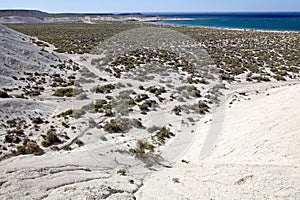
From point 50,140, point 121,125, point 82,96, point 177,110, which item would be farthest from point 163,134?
point 82,96

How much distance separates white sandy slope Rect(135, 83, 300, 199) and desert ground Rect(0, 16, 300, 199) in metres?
0.04

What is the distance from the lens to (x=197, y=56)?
42688 mm

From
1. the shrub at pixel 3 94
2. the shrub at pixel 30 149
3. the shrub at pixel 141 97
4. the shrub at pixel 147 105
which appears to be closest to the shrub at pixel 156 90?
the shrub at pixel 141 97

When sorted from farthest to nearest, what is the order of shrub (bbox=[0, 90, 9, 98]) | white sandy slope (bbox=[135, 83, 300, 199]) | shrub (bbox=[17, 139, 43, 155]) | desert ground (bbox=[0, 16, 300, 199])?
shrub (bbox=[0, 90, 9, 98]) < shrub (bbox=[17, 139, 43, 155]) < desert ground (bbox=[0, 16, 300, 199]) < white sandy slope (bbox=[135, 83, 300, 199])

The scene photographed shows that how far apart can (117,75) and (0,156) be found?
17543mm

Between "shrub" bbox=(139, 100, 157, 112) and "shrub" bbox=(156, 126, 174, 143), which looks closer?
"shrub" bbox=(156, 126, 174, 143)

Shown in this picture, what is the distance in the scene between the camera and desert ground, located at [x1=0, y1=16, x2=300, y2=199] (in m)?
10.0

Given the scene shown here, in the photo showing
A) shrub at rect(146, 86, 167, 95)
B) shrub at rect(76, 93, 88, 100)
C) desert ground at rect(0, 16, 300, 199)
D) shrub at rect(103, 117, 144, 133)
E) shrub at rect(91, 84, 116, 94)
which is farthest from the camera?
shrub at rect(91, 84, 116, 94)

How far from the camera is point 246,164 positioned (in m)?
11.3

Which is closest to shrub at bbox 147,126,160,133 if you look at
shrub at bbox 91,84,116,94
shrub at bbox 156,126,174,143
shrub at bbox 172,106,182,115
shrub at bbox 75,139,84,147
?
shrub at bbox 156,126,174,143

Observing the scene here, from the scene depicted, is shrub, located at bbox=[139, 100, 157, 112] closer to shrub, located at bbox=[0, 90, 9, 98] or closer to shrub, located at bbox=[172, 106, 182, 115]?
shrub, located at bbox=[172, 106, 182, 115]

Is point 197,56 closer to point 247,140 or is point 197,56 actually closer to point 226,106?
point 226,106

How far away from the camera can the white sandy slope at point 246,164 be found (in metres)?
9.26

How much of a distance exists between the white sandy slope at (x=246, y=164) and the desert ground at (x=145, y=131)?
0.13 ft
